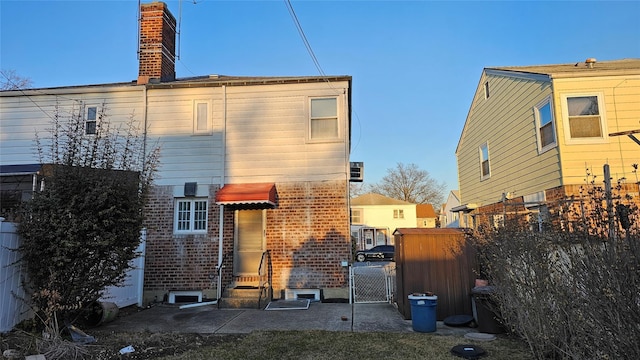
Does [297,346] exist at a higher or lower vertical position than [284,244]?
lower

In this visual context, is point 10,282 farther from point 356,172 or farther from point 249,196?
point 356,172

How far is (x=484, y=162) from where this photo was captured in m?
15.8

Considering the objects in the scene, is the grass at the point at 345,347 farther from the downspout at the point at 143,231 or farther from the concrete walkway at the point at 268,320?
the downspout at the point at 143,231

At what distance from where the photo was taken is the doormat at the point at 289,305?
943 cm

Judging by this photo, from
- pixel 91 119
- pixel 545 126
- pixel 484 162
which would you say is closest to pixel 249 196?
pixel 91 119

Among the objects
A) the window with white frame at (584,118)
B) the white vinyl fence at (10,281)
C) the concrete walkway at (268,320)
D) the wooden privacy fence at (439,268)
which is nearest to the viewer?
the white vinyl fence at (10,281)

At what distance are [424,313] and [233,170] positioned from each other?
644 cm

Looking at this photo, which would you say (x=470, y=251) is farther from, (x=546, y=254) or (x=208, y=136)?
(x=208, y=136)

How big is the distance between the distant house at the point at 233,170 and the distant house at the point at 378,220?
2609 cm

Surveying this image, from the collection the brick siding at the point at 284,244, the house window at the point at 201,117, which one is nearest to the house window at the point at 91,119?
the house window at the point at 201,117

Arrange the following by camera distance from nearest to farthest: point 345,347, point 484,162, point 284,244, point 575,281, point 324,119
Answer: point 575,281 → point 345,347 → point 284,244 → point 324,119 → point 484,162

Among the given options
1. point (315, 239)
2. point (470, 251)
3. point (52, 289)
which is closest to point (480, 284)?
point (470, 251)

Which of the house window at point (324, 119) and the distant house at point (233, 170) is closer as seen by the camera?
the distant house at point (233, 170)

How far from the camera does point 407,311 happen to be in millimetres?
8391
